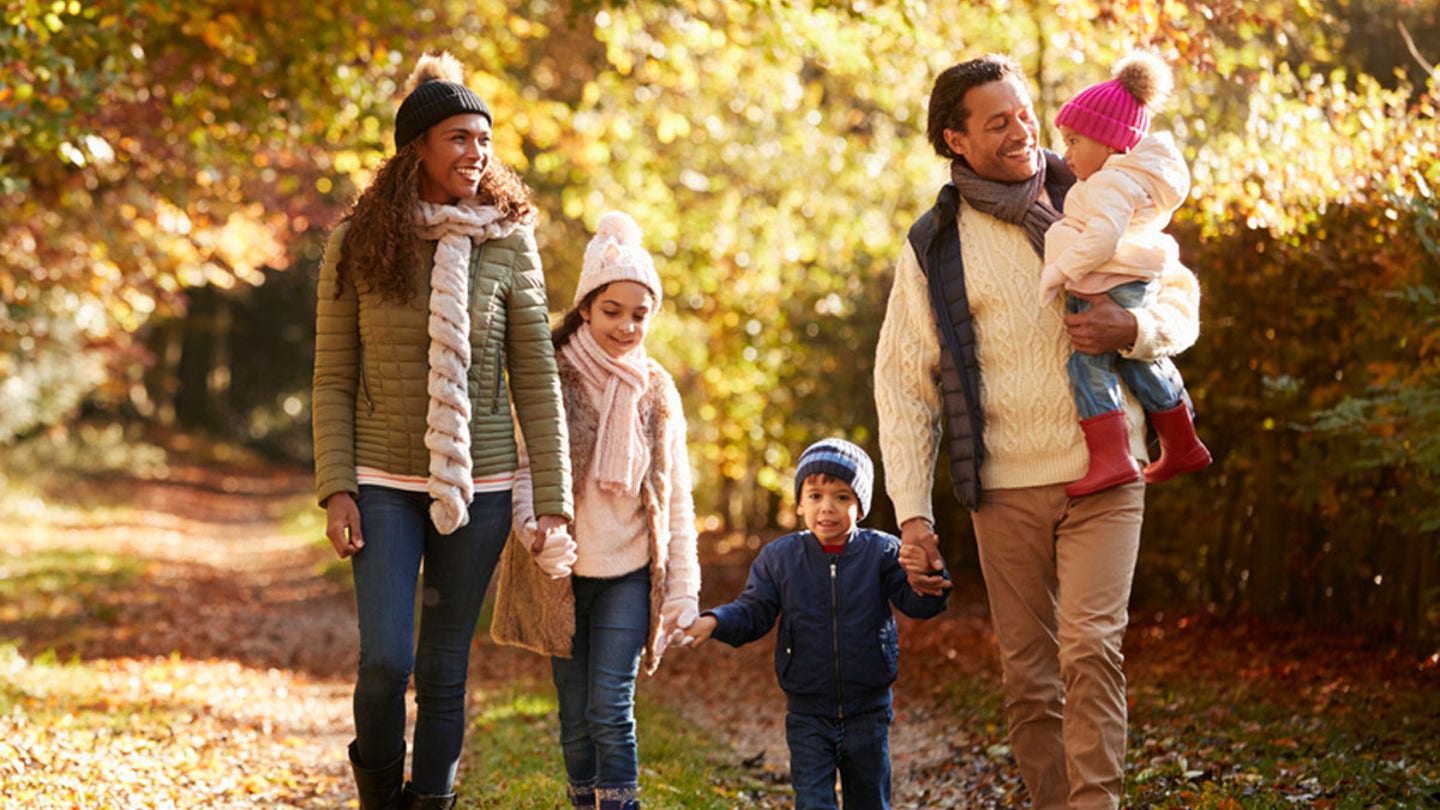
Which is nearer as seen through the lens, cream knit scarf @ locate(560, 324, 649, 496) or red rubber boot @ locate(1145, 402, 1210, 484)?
red rubber boot @ locate(1145, 402, 1210, 484)

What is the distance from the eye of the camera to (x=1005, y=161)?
14.7 ft

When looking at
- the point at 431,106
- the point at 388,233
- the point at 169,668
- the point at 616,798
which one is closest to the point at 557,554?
the point at 616,798

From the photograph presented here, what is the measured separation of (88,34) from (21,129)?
66 cm

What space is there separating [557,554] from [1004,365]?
→ 4.81ft

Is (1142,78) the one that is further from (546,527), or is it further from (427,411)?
(427,411)

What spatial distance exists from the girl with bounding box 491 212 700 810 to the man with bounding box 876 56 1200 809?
811 millimetres

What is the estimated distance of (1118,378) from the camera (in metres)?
4.39

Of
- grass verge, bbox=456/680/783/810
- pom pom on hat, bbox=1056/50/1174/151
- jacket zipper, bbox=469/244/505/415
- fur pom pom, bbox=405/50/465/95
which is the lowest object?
grass verge, bbox=456/680/783/810

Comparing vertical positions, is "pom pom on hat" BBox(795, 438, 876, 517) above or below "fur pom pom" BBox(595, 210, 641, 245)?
below

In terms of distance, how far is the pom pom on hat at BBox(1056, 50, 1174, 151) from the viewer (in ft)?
14.2

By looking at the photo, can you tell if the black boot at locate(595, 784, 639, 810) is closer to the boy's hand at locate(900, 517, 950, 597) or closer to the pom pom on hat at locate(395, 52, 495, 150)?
the boy's hand at locate(900, 517, 950, 597)

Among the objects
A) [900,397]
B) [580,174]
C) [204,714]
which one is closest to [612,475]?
[900,397]

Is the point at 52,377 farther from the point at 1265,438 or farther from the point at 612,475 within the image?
the point at 612,475

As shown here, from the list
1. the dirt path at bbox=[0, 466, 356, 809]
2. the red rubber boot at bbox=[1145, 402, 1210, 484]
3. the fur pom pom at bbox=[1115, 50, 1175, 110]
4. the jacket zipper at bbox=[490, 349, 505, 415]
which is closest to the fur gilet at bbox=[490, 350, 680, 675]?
the jacket zipper at bbox=[490, 349, 505, 415]
